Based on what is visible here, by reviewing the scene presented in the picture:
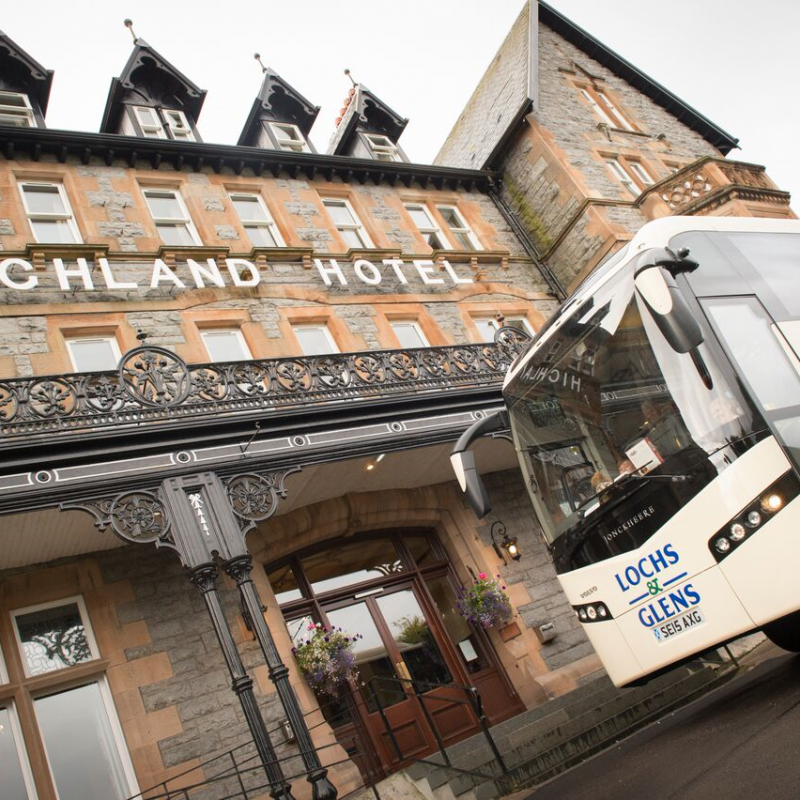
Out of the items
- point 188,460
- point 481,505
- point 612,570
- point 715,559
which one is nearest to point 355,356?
point 188,460

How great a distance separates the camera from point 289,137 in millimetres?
17250

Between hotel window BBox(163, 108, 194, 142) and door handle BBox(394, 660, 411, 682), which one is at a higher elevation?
hotel window BBox(163, 108, 194, 142)

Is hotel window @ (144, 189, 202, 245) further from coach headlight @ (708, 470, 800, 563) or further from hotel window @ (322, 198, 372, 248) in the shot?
coach headlight @ (708, 470, 800, 563)

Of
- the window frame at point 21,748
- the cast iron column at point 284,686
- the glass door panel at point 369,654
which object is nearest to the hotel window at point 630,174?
the glass door panel at point 369,654

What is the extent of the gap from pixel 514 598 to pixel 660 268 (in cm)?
778

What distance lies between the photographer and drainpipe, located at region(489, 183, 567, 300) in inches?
652

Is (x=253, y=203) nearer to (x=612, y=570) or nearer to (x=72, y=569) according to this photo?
(x=72, y=569)

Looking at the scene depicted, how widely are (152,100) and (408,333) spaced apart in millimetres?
7833

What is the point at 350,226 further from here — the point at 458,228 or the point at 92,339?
the point at 92,339

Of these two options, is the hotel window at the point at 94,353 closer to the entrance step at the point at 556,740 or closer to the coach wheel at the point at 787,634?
the entrance step at the point at 556,740

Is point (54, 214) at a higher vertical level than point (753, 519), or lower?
higher

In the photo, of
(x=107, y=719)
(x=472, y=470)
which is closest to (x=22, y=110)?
(x=107, y=719)

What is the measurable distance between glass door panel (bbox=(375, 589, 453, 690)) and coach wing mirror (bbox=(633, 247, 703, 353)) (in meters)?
7.64

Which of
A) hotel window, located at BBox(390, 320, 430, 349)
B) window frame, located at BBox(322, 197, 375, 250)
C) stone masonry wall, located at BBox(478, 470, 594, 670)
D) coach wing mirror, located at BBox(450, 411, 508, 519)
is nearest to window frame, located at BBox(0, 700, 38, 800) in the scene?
coach wing mirror, located at BBox(450, 411, 508, 519)
